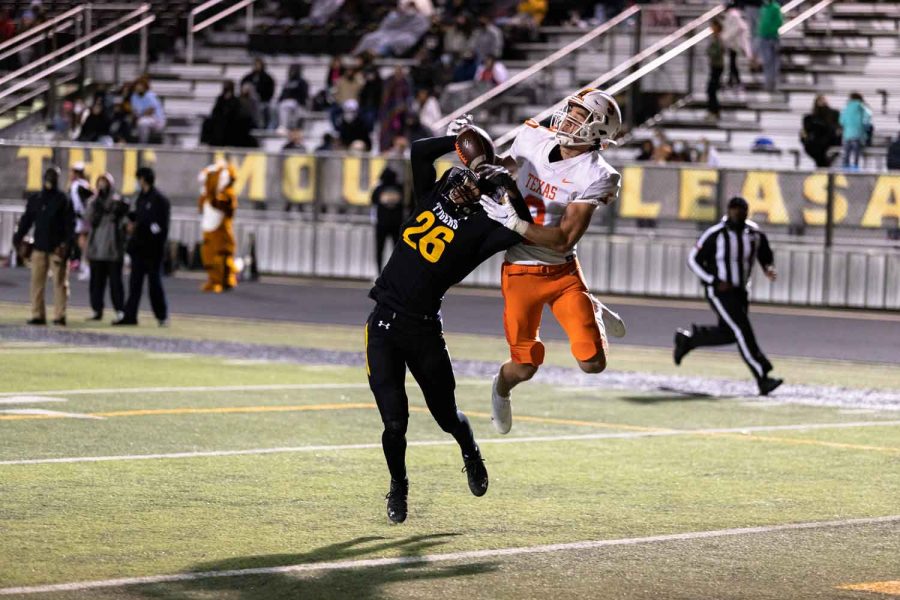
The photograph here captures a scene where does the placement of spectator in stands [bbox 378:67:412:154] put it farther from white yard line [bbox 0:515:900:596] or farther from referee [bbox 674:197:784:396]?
white yard line [bbox 0:515:900:596]

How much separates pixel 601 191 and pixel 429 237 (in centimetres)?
123

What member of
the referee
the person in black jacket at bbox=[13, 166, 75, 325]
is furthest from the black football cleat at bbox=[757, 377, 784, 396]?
the person in black jacket at bbox=[13, 166, 75, 325]

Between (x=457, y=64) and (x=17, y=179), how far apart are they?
821cm

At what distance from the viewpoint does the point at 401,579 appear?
807cm

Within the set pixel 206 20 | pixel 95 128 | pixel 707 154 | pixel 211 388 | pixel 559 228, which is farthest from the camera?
pixel 206 20

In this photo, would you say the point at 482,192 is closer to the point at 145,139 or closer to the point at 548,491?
the point at 548,491

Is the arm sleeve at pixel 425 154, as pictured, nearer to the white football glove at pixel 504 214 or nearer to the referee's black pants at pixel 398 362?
the white football glove at pixel 504 214

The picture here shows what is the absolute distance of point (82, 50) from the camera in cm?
3859

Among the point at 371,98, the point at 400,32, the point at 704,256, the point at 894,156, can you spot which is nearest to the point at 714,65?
the point at 894,156

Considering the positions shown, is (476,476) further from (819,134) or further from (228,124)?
(228,124)

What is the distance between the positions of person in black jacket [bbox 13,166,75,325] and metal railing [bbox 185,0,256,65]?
17.9 m

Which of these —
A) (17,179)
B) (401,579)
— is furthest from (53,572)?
(17,179)

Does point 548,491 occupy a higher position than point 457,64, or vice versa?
point 457,64

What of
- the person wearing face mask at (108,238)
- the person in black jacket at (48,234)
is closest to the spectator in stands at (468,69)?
the person wearing face mask at (108,238)
